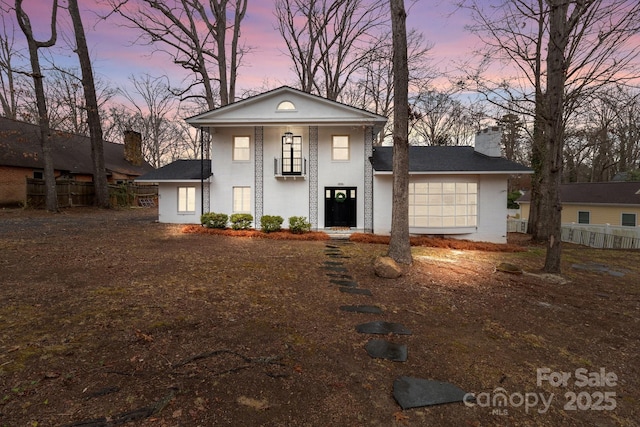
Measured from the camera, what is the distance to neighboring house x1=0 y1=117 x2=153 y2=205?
18703 mm

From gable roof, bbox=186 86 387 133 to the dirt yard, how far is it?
8364 millimetres

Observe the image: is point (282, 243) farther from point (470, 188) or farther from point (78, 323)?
point (470, 188)

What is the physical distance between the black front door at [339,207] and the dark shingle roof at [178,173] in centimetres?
606

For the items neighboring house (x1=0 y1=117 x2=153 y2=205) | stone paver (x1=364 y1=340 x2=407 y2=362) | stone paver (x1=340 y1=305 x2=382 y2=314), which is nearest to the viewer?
stone paver (x1=364 y1=340 x2=407 y2=362)

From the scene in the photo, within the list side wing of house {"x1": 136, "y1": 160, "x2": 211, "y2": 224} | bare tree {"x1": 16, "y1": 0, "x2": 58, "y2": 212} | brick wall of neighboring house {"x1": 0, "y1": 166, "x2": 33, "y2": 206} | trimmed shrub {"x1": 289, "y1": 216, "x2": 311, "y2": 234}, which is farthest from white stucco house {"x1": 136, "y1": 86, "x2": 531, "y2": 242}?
brick wall of neighboring house {"x1": 0, "y1": 166, "x2": 33, "y2": 206}

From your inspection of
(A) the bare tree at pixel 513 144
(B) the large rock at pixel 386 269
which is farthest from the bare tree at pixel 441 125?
(B) the large rock at pixel 386 269

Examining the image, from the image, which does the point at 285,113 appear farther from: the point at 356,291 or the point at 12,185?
the point at 12,185

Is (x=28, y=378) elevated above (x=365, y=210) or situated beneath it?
situated beneath

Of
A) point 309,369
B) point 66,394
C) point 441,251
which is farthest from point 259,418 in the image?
point 441,251

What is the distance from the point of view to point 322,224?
47.5 feet

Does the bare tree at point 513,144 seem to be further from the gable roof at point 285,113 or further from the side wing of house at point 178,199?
the side wing of house at point 178,199

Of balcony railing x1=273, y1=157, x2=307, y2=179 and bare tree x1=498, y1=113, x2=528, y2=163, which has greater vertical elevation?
bare tree x1=498, y1=113, x2=528, y2=163

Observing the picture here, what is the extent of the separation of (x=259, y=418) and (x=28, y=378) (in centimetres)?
231

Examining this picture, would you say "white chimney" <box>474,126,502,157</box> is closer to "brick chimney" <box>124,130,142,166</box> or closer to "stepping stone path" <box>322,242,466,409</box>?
"stepping stone path" <box>322,242,466,409</box>
